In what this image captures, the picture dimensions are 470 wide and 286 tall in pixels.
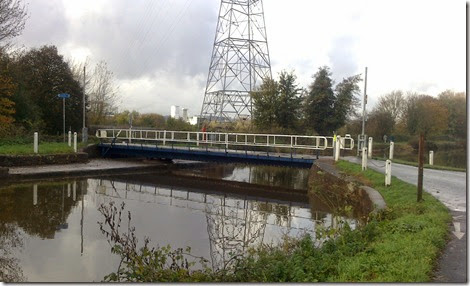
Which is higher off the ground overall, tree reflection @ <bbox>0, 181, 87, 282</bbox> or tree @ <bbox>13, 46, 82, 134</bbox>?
tree @ <bbox>13, 46, 82, 134</bbox>

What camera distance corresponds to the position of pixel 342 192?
1242 cm

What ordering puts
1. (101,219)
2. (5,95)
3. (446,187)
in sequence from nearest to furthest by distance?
(101,219) → (446,187) → (5,95)

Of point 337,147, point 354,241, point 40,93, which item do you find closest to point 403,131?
point 337,147

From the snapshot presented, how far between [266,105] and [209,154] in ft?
32.3

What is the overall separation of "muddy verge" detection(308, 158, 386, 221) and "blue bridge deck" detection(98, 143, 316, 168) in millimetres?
1739

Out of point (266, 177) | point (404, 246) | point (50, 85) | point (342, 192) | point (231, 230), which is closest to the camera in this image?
point (404, 246)

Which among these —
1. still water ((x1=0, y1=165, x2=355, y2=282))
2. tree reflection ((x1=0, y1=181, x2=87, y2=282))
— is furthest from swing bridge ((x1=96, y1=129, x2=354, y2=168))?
tree reflection ((x1=0, y1=181, x2=87, y2=282))

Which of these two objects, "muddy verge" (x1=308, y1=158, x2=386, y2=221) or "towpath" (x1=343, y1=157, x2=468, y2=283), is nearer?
"towpath" (x1=343, y1=157, x2=468, y2=283)

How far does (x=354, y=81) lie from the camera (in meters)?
32.4

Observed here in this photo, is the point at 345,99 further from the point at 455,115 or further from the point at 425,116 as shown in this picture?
the point at 455,115

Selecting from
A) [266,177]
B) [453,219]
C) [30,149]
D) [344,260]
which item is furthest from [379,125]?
[344,260]

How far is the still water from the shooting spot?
23.8 feet

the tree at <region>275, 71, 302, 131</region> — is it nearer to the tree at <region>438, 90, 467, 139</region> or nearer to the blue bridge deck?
the blue bridge deck

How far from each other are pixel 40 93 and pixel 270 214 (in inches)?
878
